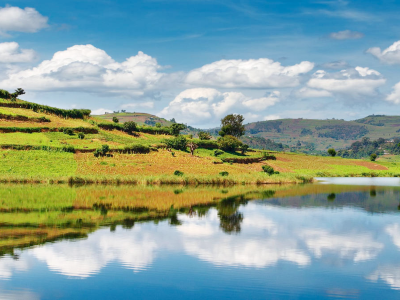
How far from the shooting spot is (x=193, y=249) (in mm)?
26594

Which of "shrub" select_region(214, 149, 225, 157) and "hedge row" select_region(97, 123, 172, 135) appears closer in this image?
"shrub" select_region(214, 149, 225, 157)

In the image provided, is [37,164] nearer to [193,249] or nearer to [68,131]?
[68,131]

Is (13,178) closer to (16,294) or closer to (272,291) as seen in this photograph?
(16,294)

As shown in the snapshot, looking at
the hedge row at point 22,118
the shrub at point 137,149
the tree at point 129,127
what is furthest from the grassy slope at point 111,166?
the tree at point 129,127

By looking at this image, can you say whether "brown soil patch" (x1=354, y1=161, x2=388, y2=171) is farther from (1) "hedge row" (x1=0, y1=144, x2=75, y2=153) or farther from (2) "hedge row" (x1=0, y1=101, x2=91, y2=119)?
(2) "hedge row" (x1=0, y1=101, x2=91, y2=119)

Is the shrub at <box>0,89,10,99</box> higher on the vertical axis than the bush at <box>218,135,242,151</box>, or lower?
higher

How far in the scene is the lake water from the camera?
765 inches

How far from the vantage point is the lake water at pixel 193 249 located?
19.4 m

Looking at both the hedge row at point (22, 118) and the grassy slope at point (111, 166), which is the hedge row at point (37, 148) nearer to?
the grassy slope at point (111, 166)

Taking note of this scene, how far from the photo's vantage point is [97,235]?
97.1 feet

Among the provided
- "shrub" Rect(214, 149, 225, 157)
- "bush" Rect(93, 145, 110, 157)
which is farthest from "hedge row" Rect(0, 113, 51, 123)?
"shrub" Rect(214, 149, 225, 157)

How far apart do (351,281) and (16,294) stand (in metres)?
14.5

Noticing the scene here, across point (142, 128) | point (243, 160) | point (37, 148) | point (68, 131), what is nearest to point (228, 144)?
point (243, 160)

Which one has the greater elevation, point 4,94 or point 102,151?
point 4,94
